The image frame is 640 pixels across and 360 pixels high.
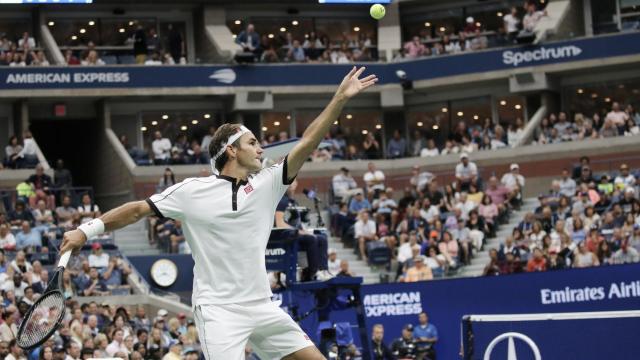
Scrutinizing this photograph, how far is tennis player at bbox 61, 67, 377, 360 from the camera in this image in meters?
7.99

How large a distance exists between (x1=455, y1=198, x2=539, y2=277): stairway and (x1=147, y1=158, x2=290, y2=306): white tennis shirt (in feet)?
64.8

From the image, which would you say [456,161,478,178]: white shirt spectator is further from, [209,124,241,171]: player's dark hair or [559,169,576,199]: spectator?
[209,124,241,171]: player's dark hair

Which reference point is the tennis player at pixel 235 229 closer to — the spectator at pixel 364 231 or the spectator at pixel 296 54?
the spectator at pixel 364 231

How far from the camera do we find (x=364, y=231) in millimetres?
29953

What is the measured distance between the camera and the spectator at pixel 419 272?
26203 mm

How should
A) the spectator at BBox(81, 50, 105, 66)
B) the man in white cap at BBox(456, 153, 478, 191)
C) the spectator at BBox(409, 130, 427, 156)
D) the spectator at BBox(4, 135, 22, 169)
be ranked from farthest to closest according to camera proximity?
the spectator at BBox(409, 130, 427, 156) → the spectator at BBox(81, 50, 105, 66) → the spectator at BBox(4, 135, 22, 169) → the man in white cap at BBox(456, 153, 478, 191)

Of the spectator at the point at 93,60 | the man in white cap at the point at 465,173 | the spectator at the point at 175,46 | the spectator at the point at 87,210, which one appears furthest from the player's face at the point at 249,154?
the spectator at the point at 175,46

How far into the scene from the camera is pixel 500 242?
2908cm

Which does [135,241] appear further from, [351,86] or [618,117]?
[351,86]

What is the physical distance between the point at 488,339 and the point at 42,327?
379cm

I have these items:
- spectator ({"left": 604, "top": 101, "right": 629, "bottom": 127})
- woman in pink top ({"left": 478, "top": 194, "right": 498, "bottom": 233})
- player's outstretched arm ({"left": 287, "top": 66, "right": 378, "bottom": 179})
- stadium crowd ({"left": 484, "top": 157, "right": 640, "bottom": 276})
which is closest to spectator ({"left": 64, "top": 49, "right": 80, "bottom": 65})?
woman in pink top ({"left": 478, "top": 194, "right": 498, "bottom": 233})

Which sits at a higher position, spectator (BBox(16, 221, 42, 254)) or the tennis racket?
spectator (BBox(16, 221, 42, 254))

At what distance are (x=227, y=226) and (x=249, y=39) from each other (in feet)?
97.8

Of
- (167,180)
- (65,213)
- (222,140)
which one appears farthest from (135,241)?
(222,140)
